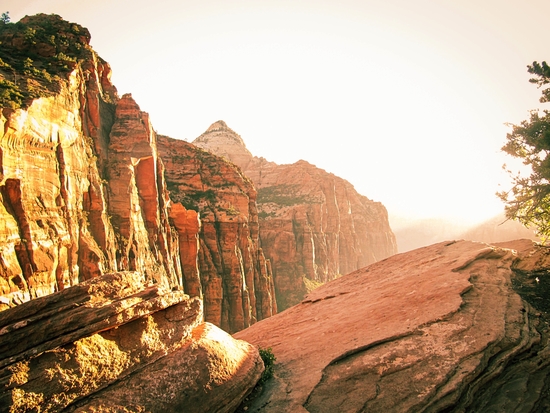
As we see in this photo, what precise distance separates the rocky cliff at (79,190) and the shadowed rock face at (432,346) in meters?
17.9

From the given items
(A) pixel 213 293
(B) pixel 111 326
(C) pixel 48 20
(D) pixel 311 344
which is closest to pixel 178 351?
(B) pixel 111 326

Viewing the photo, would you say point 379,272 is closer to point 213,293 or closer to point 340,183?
point 213,293

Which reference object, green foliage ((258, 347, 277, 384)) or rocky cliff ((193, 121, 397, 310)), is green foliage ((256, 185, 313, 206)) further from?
green foliage ((258, 347, 277, 384))

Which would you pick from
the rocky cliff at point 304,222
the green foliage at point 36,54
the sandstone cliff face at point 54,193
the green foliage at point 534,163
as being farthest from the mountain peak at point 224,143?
the green foliage at point 534,163

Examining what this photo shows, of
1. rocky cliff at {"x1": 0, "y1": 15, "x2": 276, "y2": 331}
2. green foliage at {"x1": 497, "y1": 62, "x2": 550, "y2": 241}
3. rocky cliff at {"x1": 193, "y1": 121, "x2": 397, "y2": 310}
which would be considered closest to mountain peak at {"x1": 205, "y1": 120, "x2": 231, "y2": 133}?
rocky cliff at {"x1": 193, "y1": 121, "x2": 397, "y2": 310}

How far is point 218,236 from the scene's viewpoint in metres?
62.6

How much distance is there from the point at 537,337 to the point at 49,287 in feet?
92.5

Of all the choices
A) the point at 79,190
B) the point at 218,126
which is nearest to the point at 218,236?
the point at 79,190

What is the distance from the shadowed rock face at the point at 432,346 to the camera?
9.18 m

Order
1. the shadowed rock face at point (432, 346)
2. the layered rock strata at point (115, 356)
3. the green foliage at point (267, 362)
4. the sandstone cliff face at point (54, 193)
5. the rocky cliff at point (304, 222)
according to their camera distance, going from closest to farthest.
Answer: the layered rock strata at point (115, 356)
the shadowed rock face at point (432, 346)
the green foliage at point (267, 362)
the sandstone cliff face at point (54, 193)
the rocky cliff at point (304, 222)

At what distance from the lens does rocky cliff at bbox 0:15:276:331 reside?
2198 centimetres

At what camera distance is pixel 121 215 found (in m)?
36.3

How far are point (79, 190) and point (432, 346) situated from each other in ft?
99.6

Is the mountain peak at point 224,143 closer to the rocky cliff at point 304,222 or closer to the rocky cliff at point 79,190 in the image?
the rocky cliff at point 304,222
